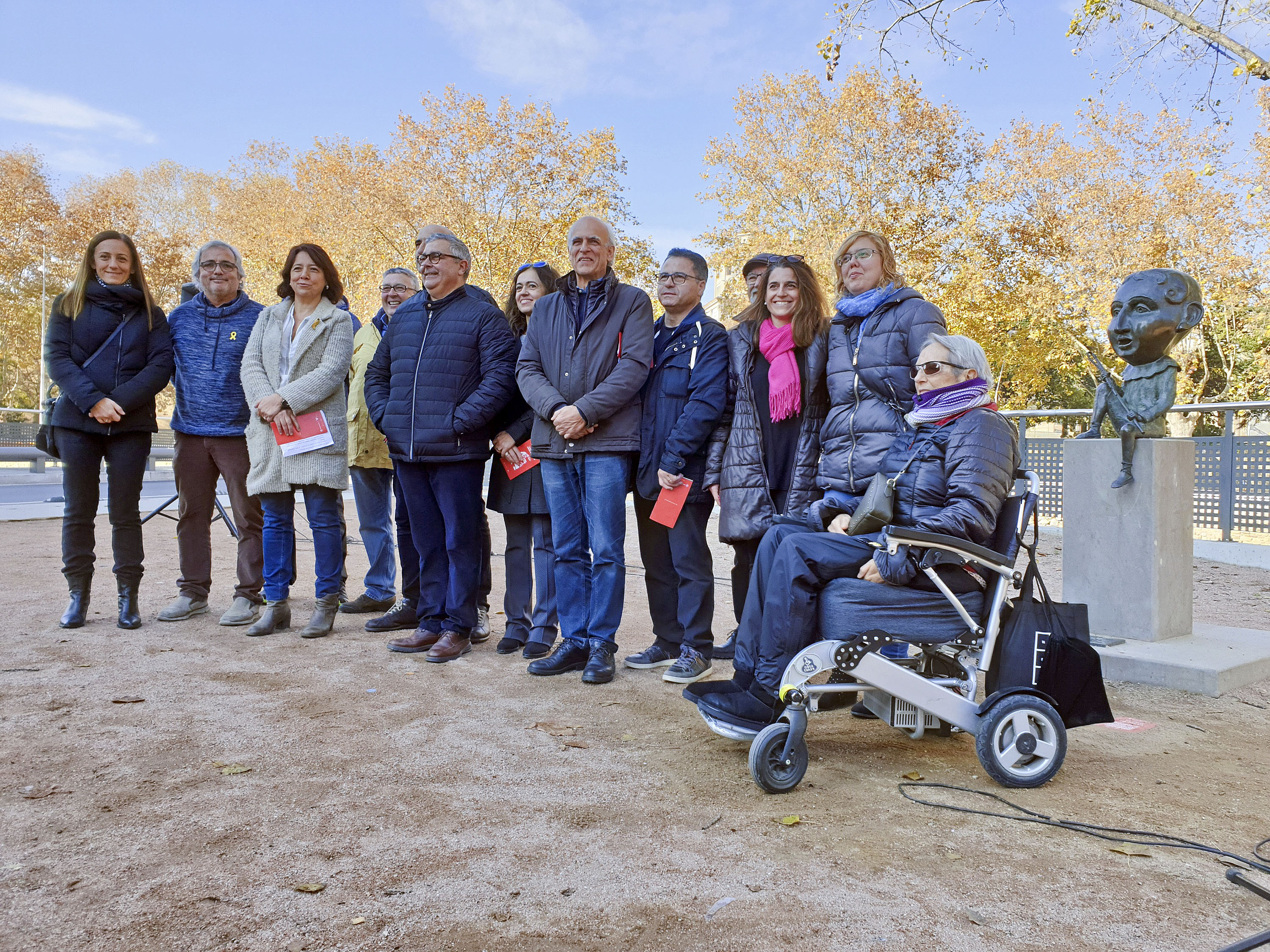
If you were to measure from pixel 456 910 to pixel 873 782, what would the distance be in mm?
1618

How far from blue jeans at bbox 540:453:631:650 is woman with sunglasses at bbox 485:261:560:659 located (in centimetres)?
16

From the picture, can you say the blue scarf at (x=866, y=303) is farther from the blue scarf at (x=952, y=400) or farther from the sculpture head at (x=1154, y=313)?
the sculpture head at (x=1154, y=313)

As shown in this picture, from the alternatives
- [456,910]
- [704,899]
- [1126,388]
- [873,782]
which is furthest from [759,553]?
[1126,388]

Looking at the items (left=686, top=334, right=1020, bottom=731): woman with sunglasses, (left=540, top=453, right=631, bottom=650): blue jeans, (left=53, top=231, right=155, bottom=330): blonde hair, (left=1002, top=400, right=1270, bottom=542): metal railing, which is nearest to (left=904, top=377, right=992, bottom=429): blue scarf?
(left=686, top=334, right=1020, bottom=731): woman with sunglasses

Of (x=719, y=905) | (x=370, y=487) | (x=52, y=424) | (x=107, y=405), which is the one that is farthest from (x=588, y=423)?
(x=52, y=424)

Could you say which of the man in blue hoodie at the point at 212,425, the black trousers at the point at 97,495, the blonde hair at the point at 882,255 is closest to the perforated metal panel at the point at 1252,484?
the blonde hair at the point at 882,255

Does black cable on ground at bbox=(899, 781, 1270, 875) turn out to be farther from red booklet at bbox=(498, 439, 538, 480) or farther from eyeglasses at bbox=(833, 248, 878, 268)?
red booklet at bbox=(498, 439, 538, 480)

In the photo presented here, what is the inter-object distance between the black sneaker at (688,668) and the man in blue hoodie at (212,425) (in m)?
2.75

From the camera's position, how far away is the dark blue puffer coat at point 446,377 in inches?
199

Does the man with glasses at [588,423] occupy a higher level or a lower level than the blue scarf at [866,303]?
lower

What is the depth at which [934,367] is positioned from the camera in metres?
3.62

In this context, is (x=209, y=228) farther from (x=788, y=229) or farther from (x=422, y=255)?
(x=422, y=255)

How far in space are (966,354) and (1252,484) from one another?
9018mm

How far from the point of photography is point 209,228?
1442 inches
